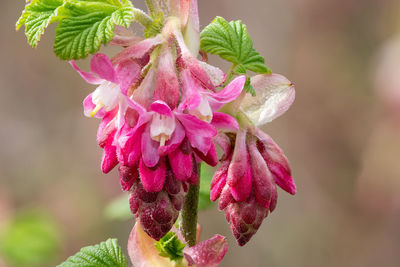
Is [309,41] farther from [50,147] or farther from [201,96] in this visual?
[201,96]

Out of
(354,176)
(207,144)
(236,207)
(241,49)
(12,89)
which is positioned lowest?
(354,176)

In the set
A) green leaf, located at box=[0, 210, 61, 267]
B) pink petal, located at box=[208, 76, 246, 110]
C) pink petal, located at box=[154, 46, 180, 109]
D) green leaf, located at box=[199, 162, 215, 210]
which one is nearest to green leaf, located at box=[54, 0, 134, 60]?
pink petal, located at box=[154, 46, 180, 109]

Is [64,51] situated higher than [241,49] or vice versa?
[64,51]

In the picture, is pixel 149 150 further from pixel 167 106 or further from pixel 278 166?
pixel 278 166

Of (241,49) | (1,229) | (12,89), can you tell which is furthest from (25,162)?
(241,49)

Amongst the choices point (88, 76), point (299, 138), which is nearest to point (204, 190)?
point (88, 76)

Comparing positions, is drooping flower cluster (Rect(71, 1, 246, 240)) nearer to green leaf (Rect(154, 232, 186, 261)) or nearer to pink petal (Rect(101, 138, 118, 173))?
pink petal (Rect(101, 138, 118, 173))
